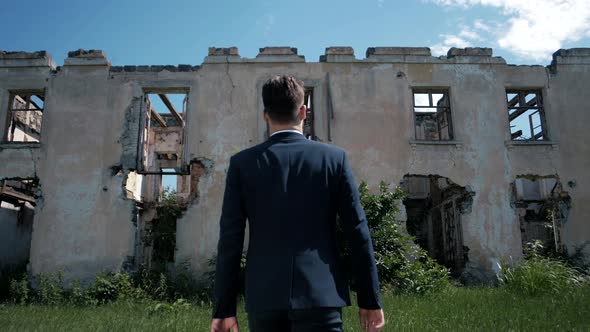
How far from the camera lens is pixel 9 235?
14703 mm

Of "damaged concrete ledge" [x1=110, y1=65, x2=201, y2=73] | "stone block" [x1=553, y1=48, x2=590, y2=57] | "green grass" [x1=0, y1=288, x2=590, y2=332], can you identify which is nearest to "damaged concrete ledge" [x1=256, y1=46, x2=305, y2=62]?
"damaged concrete ledge" [x1=110, y1=65, x2=201, y2=73]

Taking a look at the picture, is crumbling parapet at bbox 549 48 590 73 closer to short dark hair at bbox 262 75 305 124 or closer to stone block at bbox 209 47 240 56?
stone block at bbox 209 47 240 56

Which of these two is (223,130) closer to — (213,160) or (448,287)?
(213,160)

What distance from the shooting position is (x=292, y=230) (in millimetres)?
2080

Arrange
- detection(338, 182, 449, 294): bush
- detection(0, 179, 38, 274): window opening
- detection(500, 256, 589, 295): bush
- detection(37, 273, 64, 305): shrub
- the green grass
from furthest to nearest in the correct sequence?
1. detection(0, 179, 38, 274): window opening
2. detection(37, 273, 64, 305): shrub
3. detection(338, 182, 449, 294): bush
4. detection(500, 256, 589, 295): bush
5. the green grass

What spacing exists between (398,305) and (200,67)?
28.5 ft

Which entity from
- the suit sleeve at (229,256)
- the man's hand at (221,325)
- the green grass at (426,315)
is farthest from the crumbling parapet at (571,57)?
the man's hand at (221,325)

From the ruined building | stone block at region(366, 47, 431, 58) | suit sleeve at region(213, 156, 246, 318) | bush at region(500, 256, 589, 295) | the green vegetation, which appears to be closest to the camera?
suit sleeve at region(213, 156, 246, 318)

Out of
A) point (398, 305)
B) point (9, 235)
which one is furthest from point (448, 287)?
point (9, 235)

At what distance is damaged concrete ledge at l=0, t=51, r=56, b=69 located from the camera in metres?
13.2

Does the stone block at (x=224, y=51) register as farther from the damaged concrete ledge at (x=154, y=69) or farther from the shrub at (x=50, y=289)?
the shrub at (x=50, y=289)

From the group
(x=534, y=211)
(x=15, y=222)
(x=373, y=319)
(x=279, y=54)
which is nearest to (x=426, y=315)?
(x=373, y=319)

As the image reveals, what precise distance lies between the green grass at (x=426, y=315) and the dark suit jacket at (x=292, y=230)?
4.21 m

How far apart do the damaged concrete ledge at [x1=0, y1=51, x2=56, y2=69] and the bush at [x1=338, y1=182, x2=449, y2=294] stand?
9.74 m
